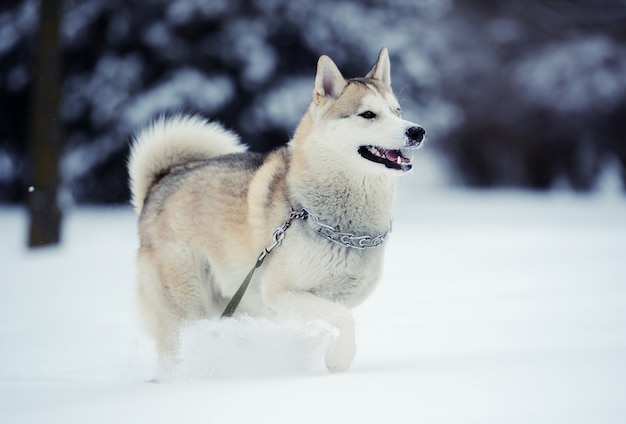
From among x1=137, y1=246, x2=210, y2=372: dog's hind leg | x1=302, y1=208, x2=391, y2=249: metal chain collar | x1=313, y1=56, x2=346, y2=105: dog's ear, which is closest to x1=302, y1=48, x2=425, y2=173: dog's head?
x1=313, y1=56, x2=346, y2=105: dog's ear

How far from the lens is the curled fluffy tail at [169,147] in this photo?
435 centimetres

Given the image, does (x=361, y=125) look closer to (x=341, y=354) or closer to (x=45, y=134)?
(x=341, y=354)

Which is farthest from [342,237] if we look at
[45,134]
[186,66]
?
[186,66]

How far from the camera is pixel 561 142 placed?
17.1 meters

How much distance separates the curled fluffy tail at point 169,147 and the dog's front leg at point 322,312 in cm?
131

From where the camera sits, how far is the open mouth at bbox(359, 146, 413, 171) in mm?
3426

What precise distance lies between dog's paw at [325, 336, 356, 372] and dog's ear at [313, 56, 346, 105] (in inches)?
51.8

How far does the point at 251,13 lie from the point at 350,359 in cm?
915

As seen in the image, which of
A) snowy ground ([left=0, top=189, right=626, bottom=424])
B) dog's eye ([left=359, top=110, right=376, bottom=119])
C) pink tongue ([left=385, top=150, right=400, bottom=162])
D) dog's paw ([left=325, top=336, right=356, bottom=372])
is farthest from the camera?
dog's eye ([left=359, top=110, right=376, bottom=119])

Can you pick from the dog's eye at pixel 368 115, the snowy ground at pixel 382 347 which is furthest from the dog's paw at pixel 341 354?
the dog's eye at pixel 368 115

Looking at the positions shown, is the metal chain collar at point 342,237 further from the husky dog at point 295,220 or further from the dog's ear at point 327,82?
the dog's ear at point 327,82

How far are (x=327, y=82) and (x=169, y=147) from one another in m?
1.18

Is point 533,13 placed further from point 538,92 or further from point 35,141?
point 35,141

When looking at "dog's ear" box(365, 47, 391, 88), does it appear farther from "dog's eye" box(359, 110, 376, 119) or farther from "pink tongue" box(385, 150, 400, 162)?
"pink tongue" box(385, 150, 400, 162)
